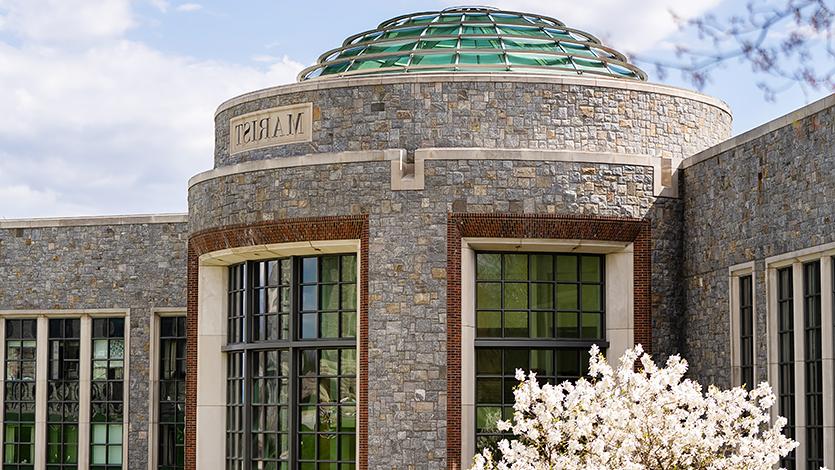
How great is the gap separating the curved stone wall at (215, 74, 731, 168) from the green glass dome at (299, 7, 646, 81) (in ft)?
3.76

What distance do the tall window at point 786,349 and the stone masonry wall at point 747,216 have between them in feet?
0.88

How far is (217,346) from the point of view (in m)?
22.1

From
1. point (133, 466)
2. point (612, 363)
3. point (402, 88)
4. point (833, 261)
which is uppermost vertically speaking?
point (402, 88)

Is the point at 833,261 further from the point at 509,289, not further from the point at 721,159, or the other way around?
the point at 509,289

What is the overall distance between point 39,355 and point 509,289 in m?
11.9

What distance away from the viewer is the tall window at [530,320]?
1955 centimetres

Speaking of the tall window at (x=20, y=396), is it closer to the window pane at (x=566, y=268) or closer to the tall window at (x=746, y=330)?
the window pane at (x=566, y=268)

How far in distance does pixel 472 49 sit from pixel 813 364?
808cm

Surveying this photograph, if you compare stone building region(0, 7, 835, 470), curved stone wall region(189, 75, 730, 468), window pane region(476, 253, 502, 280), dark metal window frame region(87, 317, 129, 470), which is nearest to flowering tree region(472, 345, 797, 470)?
stone building region(0, 7, 835, 470)

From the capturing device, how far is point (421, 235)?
63.3ft

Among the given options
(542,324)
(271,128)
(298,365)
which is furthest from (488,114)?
(298,365)

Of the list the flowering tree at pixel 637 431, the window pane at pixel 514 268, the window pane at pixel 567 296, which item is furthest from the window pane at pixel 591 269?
the flowering tree at pixel 637 431

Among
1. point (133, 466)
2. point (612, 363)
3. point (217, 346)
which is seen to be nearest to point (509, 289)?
point (612, 363)

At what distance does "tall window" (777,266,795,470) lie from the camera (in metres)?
17.0
